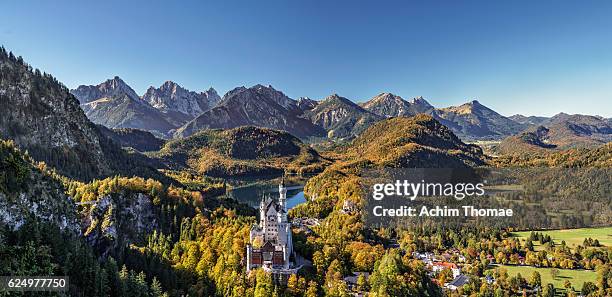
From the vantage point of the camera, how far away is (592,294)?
74250 mm

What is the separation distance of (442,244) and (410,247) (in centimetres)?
1349

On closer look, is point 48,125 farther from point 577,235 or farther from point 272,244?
point 577,235

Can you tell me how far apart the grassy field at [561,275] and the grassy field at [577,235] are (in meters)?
16.2

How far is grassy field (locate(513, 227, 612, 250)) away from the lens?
110 m

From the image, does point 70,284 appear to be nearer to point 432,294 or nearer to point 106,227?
point 106,227

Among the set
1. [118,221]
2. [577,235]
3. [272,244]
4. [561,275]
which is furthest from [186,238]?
[577,235]

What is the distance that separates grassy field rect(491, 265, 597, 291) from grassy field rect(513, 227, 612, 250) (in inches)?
637

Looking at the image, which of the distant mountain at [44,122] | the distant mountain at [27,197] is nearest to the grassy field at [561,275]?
the distant mountain at [27,197]

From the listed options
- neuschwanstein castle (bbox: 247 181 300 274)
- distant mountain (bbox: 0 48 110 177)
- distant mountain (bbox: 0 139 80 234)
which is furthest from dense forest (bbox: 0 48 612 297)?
neuschwanstein castle (bbox: 247 181 300 274)

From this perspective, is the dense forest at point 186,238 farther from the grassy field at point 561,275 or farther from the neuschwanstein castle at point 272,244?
the neuschwanstein castle at point 272,244

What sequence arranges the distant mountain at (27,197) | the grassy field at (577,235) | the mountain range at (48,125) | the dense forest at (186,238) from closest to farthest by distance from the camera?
the distant mountain at (27,197)
the dense forest at (186,238)
the grassy field at (577,235)
the mountain range at (48,125)

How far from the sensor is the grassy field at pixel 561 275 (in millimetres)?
81938

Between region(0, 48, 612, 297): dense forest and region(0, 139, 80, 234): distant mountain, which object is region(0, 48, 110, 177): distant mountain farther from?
region(0, 139, 80, 234): distant mountain

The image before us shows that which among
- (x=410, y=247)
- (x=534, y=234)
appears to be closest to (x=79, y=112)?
(x=410, y=247)
